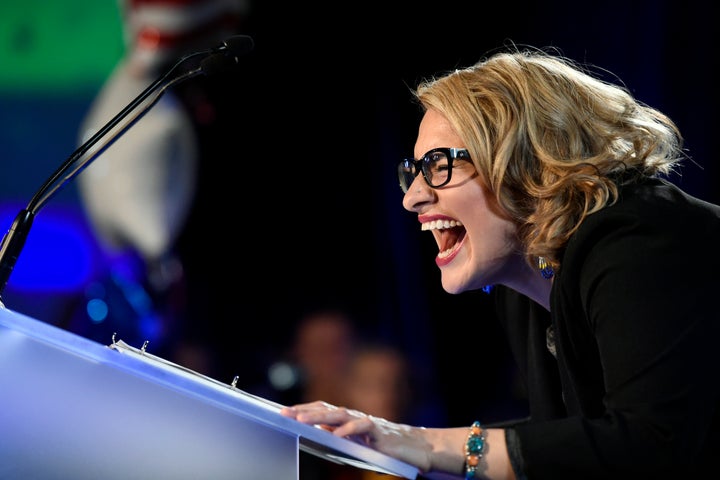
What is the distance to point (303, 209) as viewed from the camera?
401 cm

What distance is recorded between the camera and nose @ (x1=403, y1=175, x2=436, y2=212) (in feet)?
5.91

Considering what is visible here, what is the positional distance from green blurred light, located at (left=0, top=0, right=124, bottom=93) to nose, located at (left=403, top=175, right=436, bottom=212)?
2.30 meters

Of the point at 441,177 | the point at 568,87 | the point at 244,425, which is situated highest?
the point at 568,87

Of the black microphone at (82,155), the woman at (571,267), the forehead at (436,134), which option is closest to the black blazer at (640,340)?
the woman at (571,267)

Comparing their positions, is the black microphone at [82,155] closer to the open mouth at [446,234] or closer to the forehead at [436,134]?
the forehead at [436,134]

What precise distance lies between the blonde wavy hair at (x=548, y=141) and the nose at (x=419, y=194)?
0.14m

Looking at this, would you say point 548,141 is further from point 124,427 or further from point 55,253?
point 55,253

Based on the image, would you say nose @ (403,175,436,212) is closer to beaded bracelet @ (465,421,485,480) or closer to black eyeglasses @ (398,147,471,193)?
black eyeglasses @ (398,147,471,193)

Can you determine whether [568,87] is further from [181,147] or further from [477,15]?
[181,147]

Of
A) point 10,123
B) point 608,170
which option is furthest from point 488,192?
point 10,123

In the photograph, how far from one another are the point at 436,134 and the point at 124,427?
0.98 meters

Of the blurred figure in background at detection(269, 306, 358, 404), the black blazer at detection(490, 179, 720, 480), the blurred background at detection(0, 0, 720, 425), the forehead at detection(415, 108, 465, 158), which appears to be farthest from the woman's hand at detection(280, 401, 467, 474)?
the blurred figure in background at detection(269, 306, 358, 404)

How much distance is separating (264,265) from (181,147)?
726 millimetres

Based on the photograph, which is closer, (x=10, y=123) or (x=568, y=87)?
(x=568, y=87)
